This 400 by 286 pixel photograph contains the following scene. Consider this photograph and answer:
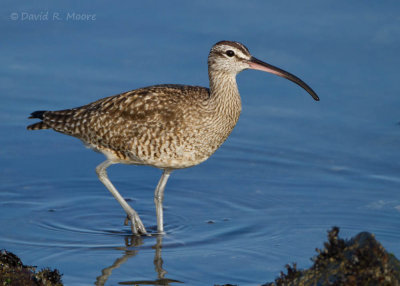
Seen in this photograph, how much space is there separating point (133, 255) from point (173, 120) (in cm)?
164

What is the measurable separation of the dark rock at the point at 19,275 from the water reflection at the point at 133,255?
116cm

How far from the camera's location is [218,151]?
11.7 meters

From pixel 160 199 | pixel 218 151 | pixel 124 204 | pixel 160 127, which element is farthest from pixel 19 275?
pixel 218 151

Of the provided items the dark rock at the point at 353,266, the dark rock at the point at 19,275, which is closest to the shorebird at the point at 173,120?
the dark rock at the point at 19,275

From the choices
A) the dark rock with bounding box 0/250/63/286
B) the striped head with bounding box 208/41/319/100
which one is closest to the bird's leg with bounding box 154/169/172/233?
the striped head with bounding box 208/41/319/100

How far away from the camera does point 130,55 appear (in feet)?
43.3

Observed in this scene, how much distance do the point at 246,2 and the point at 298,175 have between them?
414 cm

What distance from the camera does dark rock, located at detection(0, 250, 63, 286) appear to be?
251 inches

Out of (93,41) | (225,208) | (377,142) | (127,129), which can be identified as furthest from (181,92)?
(93,41)

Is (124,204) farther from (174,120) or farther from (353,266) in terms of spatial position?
(353,266)

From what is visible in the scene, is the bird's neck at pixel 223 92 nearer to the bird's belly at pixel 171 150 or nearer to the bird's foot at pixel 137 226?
the bird's belly at pixel 171 150

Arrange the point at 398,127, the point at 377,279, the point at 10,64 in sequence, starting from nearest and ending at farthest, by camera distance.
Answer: the point at 377,279 → the point at 398,127 → the point at 10,64

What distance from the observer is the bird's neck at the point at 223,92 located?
959 cm

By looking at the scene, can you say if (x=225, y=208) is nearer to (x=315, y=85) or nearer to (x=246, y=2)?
(x=315, y=85)
